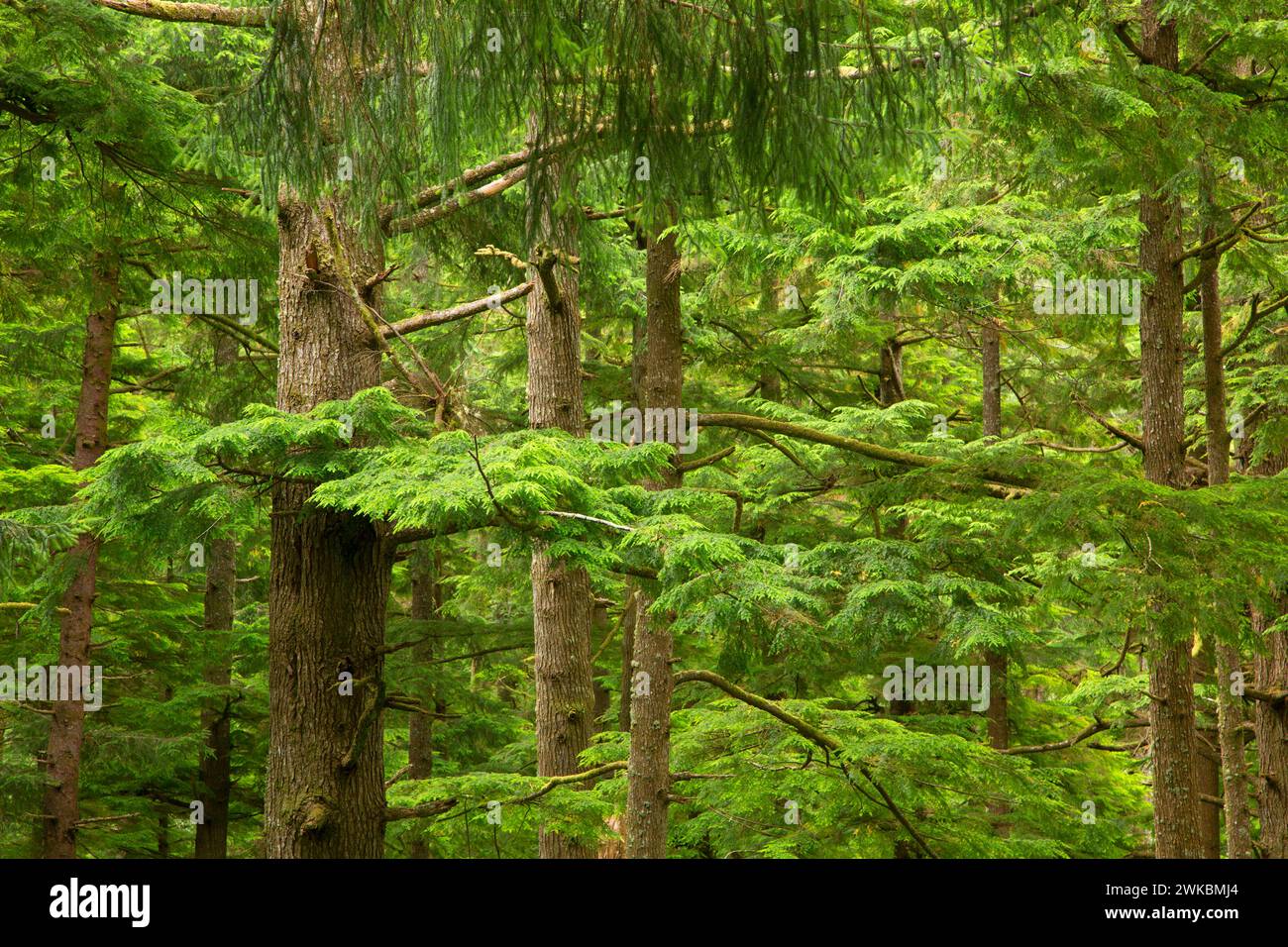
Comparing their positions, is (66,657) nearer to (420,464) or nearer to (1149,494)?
(420,464)

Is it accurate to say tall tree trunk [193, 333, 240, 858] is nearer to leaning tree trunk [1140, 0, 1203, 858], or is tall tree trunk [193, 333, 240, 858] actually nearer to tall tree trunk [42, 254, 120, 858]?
tall tree trunk [42, 254, 120, 858]

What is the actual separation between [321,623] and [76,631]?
5.55m

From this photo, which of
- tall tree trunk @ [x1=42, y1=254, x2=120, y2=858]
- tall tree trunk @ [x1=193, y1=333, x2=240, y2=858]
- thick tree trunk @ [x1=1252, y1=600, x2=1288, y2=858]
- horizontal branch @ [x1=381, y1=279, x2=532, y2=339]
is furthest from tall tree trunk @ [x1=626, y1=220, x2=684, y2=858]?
thick tree trunk @ [x1=1252, y1=600, x2=1288, y2=858]

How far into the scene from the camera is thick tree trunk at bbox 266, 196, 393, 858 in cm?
598

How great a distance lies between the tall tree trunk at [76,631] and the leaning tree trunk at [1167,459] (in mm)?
8887

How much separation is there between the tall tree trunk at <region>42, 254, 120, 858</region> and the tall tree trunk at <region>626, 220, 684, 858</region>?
17.9ft

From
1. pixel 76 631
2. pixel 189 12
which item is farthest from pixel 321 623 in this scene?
pixel 76 631

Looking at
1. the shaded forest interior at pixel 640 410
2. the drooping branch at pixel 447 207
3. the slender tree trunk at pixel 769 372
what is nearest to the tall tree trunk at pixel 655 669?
the shaded forest interior at pixel 640 410

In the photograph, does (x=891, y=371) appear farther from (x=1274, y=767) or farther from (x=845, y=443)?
(x=845, y=443)

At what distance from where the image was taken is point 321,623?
6059 mm

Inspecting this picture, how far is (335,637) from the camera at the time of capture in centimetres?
607

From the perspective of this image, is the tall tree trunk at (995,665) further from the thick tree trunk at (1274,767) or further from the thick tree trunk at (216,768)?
the thick tree trunk at (216,768)

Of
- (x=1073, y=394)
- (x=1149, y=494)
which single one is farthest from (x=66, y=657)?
(x=1073, y=394)
